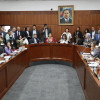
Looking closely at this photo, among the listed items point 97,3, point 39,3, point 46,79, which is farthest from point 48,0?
point 46,79

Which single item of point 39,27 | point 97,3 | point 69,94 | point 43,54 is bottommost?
point 69,94

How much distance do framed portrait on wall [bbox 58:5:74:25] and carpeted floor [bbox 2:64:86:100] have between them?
474 cm

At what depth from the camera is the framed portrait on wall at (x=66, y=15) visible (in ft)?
36.8

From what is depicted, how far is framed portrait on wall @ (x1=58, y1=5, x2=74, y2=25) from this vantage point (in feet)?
36.8

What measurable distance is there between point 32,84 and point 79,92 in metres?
1.48

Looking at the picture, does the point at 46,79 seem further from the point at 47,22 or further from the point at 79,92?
the point at 47,22

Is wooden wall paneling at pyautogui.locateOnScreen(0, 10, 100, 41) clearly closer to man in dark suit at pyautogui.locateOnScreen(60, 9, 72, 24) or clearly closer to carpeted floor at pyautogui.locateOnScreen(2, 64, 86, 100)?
man in dark suit at pyautogui.locateOnScreen(60, 9, 72, 24)

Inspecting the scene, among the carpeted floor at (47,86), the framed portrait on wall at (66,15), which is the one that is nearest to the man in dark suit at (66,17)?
the framed portrait on wall at (66,15)

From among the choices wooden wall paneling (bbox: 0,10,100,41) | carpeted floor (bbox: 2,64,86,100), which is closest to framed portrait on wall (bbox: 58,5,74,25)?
wooden wall paneling (bbox: 0,10,100,41)

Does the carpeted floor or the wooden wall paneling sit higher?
the wooden wall paneling

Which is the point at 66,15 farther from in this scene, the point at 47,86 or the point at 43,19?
the point at 47,86

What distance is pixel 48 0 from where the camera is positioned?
11258mm

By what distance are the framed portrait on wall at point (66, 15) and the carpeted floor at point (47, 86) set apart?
4.74 meters

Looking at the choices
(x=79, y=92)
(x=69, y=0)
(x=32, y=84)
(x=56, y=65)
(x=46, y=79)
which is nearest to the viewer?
(x=79, y=92)
